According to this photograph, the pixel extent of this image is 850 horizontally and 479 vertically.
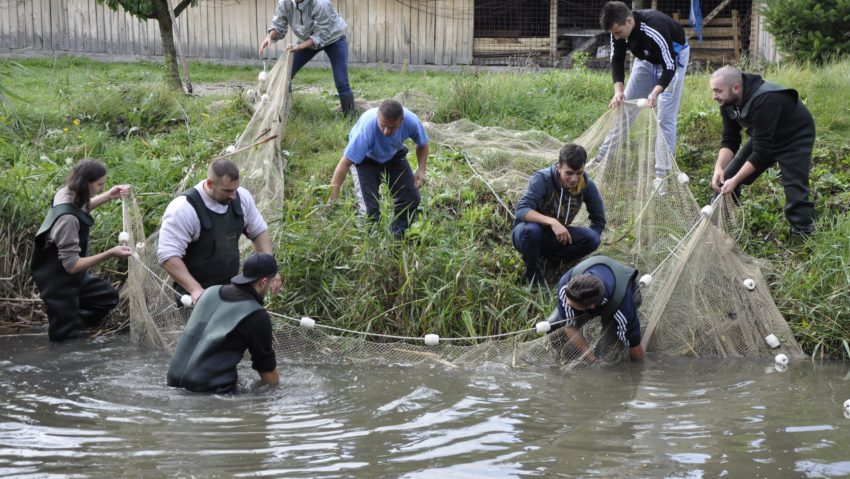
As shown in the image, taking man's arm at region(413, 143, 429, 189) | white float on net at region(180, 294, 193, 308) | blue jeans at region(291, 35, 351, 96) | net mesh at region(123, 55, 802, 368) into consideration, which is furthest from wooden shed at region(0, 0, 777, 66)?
white float on net at region(180, 294, 193, 308)

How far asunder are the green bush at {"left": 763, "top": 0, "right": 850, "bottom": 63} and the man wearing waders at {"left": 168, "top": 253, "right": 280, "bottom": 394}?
8516 mm

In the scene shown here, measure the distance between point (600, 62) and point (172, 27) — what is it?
730cm

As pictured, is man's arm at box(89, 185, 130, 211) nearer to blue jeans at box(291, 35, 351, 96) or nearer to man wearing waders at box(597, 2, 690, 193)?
blue jeans at box(291, 35, 351, 96)

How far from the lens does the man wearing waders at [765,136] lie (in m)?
7.00

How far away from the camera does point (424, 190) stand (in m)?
8.09

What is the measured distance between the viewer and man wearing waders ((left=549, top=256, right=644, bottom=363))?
5.84 metres

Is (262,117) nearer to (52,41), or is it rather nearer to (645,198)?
(645,198)

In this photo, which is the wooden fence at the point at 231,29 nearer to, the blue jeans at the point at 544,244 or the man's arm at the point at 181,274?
the blue jeans at the point at 544,244

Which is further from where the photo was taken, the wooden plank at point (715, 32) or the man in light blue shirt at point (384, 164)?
the wooden plank at point (715, 32)

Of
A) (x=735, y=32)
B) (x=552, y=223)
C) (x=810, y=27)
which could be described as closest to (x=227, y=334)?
(x=552, y=223)

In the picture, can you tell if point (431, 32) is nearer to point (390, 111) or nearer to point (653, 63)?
point (653, 63)

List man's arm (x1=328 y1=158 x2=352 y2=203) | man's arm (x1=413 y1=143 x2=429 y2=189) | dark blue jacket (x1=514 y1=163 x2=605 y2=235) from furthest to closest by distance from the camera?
man's arm (x1=413 y1=143 x2=429 y2=189) → man's arm (x1=328 y1=158 x2=352 y2=203) → dark blue jacket (x1=514 y1=163 x2=605 y2=235)

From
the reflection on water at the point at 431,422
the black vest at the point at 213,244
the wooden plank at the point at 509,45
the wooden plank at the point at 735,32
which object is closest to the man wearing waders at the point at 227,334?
the reflection on water at the point at 431,422

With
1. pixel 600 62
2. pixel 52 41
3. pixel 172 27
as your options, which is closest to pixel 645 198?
pixel 172 27
